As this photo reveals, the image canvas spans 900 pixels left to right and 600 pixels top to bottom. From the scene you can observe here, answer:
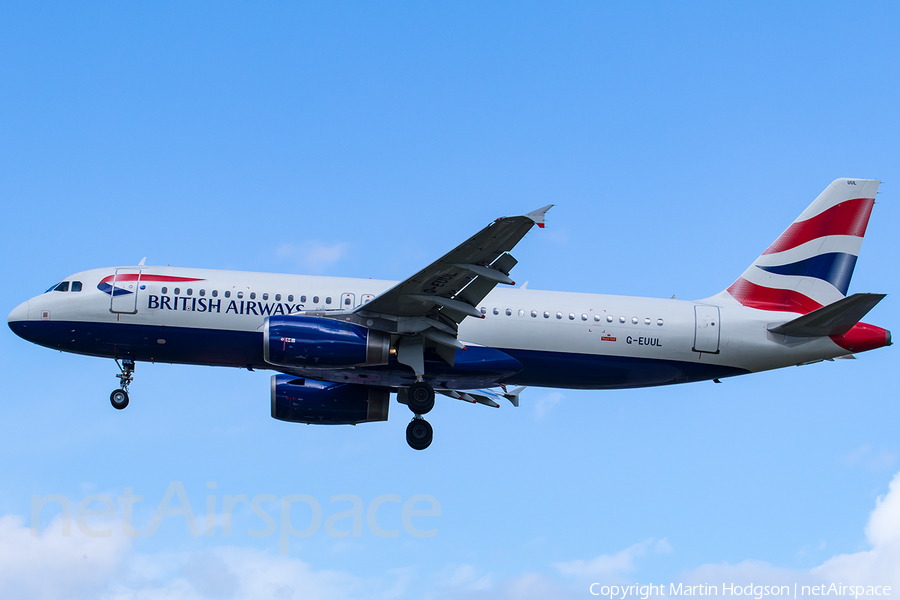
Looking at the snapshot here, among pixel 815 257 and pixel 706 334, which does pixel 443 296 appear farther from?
pixel 815 257

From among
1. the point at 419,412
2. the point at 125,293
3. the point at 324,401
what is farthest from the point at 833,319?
the point at 125,293

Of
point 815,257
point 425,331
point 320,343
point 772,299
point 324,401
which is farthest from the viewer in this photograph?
point 815,257

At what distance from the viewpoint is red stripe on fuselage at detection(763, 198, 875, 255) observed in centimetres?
2939

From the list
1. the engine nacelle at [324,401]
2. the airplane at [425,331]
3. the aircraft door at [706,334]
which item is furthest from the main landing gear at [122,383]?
the aircraft door at [706,334]

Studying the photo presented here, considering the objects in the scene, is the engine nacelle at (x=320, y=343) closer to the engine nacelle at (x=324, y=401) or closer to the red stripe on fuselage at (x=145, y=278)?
the red stripe on fuselage at (x=145, y=278)

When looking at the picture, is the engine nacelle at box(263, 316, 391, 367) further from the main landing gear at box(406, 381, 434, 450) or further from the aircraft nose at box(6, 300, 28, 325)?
the aircraft nose at box(6, 300, 28, 325)

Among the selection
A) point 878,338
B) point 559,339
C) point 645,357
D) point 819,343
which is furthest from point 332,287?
point 878,338

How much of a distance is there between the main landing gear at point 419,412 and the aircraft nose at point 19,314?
11436mm

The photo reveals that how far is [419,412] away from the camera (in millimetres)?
26125

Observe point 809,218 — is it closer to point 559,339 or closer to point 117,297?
point 559,339

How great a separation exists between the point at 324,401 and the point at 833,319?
608 inches

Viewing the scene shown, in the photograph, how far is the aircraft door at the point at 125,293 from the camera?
85.5 feet

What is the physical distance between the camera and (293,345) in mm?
23797

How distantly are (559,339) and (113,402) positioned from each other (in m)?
13.3
